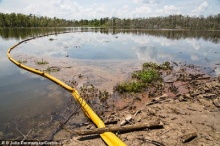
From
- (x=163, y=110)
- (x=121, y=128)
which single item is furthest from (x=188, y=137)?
(x=163, y=110)

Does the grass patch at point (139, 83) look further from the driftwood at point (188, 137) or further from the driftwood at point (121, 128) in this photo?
the driftwood at point (188, 137)

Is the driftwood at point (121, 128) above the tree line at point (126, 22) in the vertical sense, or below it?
below

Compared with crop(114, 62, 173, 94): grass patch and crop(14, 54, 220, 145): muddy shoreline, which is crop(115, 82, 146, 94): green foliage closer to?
crop(114, 62, 173, 94): grass patch

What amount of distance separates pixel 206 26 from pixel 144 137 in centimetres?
11897

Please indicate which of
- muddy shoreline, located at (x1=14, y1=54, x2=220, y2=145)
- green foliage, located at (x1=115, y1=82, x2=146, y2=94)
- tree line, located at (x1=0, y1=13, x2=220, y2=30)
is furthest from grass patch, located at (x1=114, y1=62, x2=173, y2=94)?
tree line, located at (x1=0, y1=13, x2=220, y2=30)

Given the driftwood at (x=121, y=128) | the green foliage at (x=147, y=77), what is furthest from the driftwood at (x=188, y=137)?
the green foliage at (x=147, y=77)

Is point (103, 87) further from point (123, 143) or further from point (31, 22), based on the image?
point (31, 22)

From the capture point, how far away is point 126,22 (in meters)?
138

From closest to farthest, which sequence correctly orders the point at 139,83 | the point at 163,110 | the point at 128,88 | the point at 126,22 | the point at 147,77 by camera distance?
1. the point at 163,110
2. the point at 128,88
3. the point at 139,83
4. the point at 147,77
5. the point at 126,22

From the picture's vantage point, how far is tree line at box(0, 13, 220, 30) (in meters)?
93.8

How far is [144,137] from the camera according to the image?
534cm

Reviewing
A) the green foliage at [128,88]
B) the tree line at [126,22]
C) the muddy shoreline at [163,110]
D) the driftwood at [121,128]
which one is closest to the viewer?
the muddy shoreline at [163,110]

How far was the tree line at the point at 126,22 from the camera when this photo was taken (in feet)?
308

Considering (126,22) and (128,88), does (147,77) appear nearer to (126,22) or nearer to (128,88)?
(128,88)
